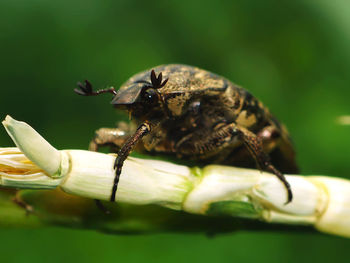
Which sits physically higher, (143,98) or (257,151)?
(143,98)

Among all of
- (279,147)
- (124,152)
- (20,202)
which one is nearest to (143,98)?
(124,152)

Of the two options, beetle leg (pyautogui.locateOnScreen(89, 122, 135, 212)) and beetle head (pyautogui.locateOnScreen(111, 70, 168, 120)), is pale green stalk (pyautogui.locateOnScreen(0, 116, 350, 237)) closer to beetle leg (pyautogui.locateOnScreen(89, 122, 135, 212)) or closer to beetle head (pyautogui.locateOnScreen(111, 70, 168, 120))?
beetle head (pyautogui.locateOnScreen(111, 70, 168, 120))

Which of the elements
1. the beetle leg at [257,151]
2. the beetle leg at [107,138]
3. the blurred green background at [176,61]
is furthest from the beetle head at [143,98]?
the blurred green background at [176,61]

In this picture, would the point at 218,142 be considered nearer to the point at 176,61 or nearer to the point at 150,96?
the point at 150,96

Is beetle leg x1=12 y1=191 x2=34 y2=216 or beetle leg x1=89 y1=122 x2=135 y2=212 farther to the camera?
beetle leg x1=89 y1=122 x2=135 y2=212

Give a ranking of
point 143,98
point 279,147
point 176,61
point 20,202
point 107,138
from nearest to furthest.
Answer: point 20,202 → point 143,98 → point 107,138 → point 279,147 → point 176,61

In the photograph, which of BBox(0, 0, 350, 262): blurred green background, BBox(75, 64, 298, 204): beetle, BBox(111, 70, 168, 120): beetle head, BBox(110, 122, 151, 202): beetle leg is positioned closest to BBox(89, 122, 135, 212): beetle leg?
BBox(75, 64, 298, 204): beetle

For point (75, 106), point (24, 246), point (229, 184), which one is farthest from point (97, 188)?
point (75, 106)

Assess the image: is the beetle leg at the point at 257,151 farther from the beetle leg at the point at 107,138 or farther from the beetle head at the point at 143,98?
the beetle leg at the point at 107,138
